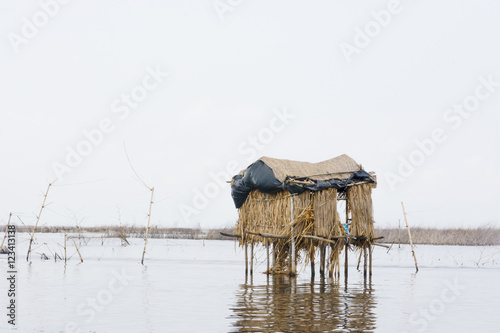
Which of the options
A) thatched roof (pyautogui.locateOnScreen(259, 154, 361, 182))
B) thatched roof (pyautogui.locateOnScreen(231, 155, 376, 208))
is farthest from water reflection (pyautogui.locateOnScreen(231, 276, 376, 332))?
thatched roof (pyautogui.locateOnScreen(259, 154, 361, 182))

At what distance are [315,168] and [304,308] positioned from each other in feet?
26.8

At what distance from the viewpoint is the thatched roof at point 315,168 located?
65.2ft

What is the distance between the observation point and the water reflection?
10.9 metres

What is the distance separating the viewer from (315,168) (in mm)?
20734

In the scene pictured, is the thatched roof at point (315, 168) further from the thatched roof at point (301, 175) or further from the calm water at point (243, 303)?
the calm water at point (243, 303)

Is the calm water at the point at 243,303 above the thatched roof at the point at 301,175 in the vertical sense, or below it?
below

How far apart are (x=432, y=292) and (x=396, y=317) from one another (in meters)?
5.59

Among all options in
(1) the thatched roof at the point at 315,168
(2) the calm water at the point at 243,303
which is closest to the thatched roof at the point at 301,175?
(1) the thatched roof at the point at 315,168

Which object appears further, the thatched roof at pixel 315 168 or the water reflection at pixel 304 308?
the thatched roof at pixel 315 168

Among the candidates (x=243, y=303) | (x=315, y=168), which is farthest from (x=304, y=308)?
(x=315, y=168)

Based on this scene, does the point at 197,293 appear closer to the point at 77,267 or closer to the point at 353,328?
the point at 353,328

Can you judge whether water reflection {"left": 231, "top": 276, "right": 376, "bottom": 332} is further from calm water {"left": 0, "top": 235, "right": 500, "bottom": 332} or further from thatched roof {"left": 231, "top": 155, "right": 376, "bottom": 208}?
thatched roof {"left": 231, "top": 155, "right": 376, "bottom": 208}

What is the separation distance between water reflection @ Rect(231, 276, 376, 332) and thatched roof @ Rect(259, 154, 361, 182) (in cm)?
346

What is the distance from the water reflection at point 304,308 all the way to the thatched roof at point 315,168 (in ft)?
11.4
